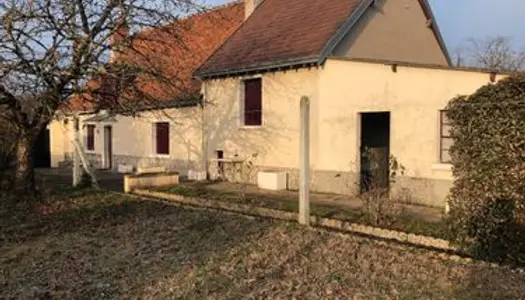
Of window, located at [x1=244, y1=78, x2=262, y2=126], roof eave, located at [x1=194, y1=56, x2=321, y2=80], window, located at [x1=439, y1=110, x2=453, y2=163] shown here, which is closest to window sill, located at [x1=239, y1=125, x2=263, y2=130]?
window, located at [x1=244, y1=78, x2=262, y2=126]

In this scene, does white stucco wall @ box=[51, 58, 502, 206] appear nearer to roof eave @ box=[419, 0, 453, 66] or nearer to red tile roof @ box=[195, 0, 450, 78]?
red tile roof @ box=[195, 0, 450, 78]

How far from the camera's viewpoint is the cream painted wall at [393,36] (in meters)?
18.6

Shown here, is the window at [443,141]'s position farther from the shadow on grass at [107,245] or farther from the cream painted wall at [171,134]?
the cream painted wall at [171,134]

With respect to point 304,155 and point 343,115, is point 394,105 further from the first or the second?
point 304,155

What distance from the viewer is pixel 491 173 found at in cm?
823

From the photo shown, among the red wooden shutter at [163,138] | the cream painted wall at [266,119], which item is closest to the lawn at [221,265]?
the cream painted wall at [266,119]

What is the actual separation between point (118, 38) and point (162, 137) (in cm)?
1102

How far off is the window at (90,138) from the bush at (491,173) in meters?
25.7

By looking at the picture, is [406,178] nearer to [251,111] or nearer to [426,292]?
[251,111]

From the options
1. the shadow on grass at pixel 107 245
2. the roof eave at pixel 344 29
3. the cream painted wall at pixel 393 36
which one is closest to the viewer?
the shadow on grass at pixel 107 245

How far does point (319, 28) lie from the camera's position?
18453 mm

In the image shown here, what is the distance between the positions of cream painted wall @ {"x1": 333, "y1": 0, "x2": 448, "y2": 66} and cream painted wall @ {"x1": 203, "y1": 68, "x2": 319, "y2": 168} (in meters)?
1.66

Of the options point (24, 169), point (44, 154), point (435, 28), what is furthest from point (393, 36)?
point (44, 154)

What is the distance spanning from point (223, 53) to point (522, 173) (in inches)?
601
